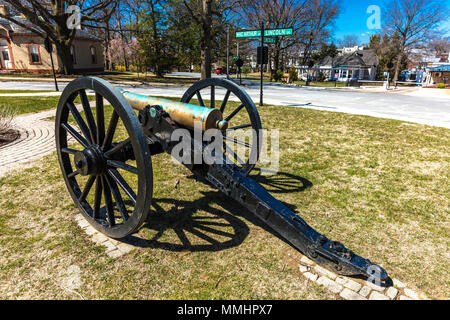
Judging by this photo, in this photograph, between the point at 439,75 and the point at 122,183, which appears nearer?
the point at 122,183

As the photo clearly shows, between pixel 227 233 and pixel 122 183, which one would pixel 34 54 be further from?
pixel 227 233

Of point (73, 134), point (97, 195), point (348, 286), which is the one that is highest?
point (73, 134)

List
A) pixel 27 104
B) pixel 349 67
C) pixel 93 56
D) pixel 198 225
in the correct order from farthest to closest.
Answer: pixel 349 67
pixel 93 56
pixel 27 104
pixel 198 225

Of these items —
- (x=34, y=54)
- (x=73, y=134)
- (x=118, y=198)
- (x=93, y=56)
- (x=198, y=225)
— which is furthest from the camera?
(x=93, y=56)

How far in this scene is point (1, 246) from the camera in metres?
2.89

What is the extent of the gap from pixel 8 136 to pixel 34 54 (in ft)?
89.4

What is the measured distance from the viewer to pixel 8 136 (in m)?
6.50

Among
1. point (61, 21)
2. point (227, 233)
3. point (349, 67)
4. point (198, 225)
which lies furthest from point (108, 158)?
point (349, 67)

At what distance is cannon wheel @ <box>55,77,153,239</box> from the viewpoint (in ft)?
7.57

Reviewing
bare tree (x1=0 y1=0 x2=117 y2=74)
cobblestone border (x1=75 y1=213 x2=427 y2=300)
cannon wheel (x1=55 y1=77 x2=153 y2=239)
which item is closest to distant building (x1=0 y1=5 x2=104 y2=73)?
bare tree (x1=0 y1=0 x2=117 y2=74)

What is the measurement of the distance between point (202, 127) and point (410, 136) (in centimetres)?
644

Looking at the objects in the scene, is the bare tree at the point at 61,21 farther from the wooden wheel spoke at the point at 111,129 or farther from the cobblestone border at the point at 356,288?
the cobblestone border at the point at 356,288

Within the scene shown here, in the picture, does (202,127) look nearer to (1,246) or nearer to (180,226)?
(180,226)
